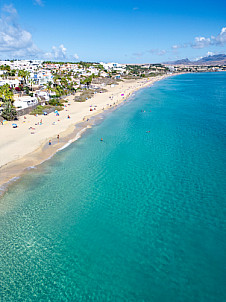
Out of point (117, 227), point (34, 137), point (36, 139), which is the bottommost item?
point (117, 227)

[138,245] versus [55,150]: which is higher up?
[55,150]

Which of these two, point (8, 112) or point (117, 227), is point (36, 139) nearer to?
point (8, 112)

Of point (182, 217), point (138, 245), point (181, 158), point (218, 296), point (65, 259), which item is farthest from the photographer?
point (181, 158)

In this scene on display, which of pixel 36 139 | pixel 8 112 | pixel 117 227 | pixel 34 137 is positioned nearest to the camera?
pixel 117 227

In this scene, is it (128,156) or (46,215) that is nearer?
(46,215)

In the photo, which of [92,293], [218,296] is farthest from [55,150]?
[218,296]

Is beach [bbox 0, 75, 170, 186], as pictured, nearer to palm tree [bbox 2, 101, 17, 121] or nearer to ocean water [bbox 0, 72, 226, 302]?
palm tree [bbox 2, 101, 17, 121]

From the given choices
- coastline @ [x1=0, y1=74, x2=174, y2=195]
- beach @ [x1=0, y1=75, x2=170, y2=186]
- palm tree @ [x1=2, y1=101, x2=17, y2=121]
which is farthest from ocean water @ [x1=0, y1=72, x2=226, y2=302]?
palm tree @ [x1=2, y1=101, x2=17, y2=121]

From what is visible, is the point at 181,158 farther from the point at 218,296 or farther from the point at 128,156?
the point at 218,296

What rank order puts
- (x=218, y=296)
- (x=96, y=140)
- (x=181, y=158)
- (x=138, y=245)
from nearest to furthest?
1. (x=218, y=296)
2. (x=138, y=245)
3. (x=181, y=158)
4. (x=96, y=140)

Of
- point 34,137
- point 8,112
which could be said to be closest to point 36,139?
point 34,137
